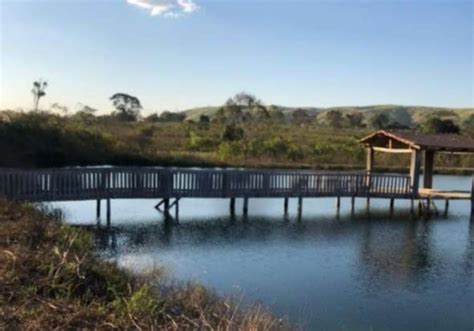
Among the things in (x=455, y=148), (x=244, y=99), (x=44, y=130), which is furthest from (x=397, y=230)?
(x=244, y=99)

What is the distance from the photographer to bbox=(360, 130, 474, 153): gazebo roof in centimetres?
2338

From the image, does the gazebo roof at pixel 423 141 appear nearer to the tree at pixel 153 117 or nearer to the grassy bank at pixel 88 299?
the grassy bank at pixel 88 299

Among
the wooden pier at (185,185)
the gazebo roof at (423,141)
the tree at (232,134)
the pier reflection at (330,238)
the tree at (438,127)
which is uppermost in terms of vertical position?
the tree at (438,127)

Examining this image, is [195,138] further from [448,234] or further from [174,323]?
[174,323]

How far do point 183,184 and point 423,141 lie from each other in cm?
981

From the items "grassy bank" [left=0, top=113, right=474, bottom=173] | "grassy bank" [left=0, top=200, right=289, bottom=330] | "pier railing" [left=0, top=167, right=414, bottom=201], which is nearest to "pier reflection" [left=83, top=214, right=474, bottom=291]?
"pier railing" [left=0, top=167, right=414, bottom=201]

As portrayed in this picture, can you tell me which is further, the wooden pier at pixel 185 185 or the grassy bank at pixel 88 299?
the wooden pier at pixel 185 185

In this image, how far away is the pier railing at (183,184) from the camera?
693 inches

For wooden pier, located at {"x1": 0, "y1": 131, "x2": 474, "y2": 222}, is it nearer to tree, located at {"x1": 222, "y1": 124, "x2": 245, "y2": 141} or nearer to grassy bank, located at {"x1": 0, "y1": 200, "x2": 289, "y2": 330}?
grassy bank, located at {"x1": 0, "y1": 200, "x2": 289, "y2": 330}

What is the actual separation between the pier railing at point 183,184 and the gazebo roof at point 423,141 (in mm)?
1541

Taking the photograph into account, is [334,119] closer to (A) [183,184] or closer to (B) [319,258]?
(A) [183,184]

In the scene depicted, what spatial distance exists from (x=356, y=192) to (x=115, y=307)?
1810 centimetres

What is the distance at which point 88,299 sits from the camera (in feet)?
22.2

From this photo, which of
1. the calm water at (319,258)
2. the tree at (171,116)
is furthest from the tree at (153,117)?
the calm water at (319,258)
